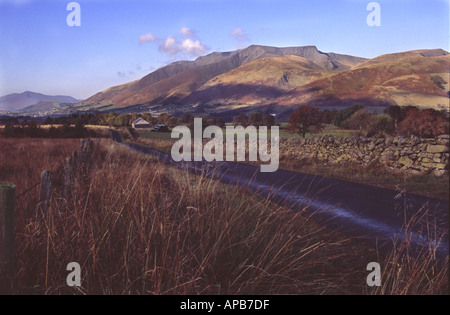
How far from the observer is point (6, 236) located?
2605mm

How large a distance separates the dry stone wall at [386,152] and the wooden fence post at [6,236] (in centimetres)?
1049

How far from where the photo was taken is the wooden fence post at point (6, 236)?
8.30 feet

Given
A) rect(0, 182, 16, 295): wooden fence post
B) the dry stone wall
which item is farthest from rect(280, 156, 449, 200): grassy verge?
rect(0, 182, 16, 295): wooden fence post

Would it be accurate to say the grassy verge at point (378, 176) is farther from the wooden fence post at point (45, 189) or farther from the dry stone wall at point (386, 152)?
the wooden fence post at point (45, 189)

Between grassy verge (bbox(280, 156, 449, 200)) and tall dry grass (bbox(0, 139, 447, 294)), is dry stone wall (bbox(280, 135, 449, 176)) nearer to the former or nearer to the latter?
grassy verge (bbox(280, 156, 449, 200))

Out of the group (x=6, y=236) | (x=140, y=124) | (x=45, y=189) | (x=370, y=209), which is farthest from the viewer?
(x=140, y=124)

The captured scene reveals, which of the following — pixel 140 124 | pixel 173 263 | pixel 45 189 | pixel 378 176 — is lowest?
pixel 378 176

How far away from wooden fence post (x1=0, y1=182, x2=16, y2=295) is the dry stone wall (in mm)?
10487

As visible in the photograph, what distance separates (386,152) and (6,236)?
16535 mm

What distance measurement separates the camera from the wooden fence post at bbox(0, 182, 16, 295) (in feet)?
8.30

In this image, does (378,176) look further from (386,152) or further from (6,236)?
(6,236)

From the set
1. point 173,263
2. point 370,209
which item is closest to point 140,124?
point 370,209

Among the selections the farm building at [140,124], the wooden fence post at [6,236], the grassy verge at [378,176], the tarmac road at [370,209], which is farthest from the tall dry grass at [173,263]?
the farm building at [140,124]

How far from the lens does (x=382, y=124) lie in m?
58.3
